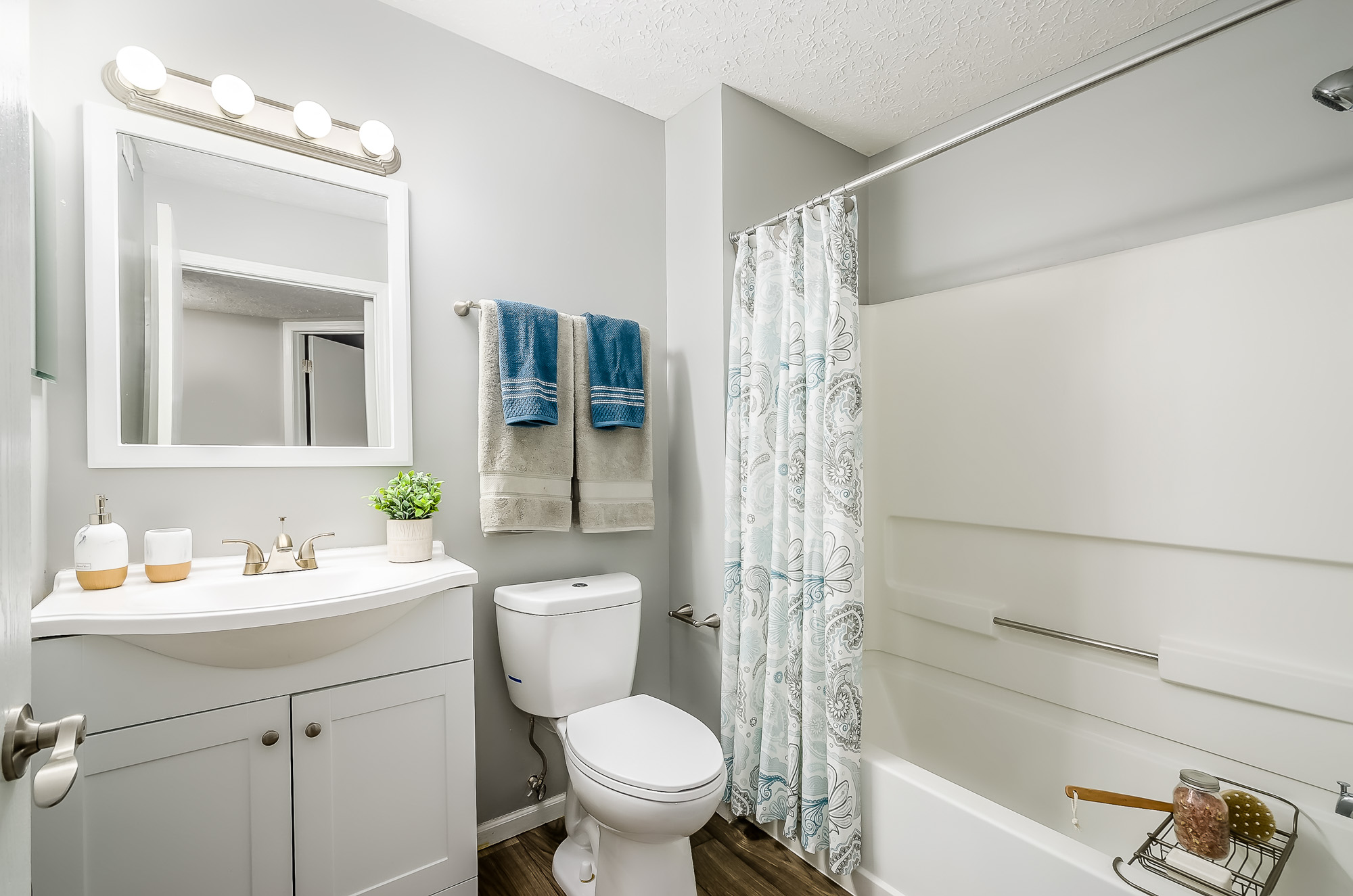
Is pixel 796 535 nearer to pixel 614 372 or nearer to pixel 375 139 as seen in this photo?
pixel 614 372

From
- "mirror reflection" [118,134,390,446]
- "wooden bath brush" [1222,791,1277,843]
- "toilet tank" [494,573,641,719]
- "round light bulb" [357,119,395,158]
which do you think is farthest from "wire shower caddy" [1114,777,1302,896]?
"round light bulb" [357,119,395,158]

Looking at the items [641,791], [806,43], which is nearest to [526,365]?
[641,791]

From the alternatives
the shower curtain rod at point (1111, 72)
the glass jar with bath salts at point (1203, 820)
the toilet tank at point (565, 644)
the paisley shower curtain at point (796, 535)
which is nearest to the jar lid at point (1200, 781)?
the glass jar with bath salts at point (1203, 820)

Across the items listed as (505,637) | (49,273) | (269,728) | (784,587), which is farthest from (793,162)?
(269,728)

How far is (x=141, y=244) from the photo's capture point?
144 cm

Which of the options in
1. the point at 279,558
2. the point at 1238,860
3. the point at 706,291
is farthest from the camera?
the point at 706,291

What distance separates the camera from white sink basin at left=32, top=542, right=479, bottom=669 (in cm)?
111

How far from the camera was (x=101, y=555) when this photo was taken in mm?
1275

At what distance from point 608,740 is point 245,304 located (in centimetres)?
144

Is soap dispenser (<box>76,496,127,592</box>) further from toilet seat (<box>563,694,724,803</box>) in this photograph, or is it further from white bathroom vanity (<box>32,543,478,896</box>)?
toilet seat (<box>563,694,724,803</box>)

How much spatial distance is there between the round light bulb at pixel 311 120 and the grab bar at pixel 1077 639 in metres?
2.51

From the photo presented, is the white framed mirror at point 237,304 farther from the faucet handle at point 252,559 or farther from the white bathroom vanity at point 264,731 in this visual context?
the white bathroom vanity at point 264,731

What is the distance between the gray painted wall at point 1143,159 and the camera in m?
1.59

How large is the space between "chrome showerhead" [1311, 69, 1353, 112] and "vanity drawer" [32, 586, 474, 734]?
89.9 inches
